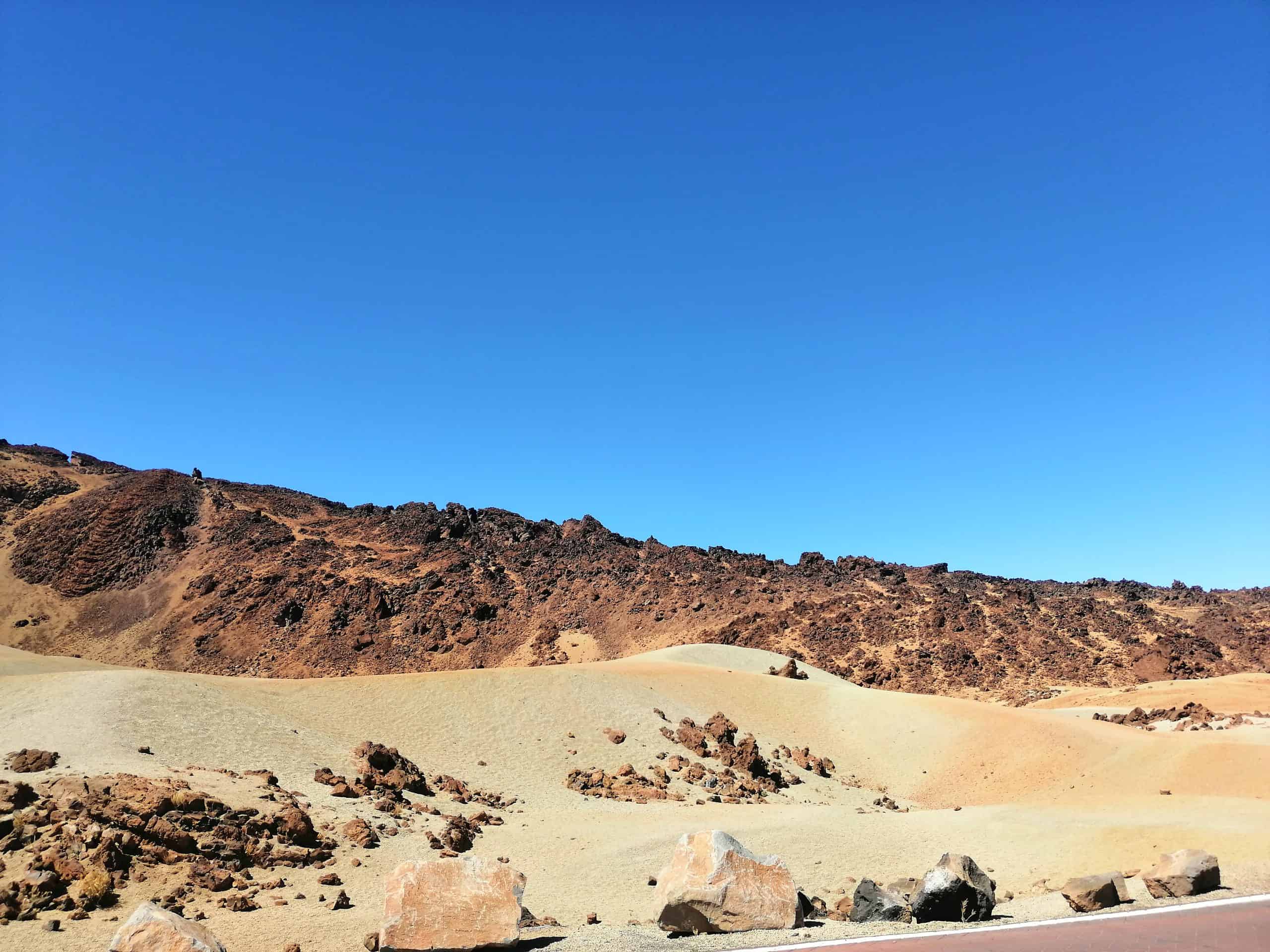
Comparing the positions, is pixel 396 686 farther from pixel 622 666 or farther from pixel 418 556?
pixel 418 556

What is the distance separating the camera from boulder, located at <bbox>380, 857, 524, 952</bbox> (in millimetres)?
8445

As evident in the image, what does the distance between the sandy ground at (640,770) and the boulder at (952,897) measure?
486mm

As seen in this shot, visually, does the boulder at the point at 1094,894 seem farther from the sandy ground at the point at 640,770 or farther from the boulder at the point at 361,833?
the boulder at the point at 361,833

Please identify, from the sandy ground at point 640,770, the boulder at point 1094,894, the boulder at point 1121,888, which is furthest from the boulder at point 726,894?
the boulder at point 1121,888

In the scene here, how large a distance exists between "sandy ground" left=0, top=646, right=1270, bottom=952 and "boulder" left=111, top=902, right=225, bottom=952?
149cm

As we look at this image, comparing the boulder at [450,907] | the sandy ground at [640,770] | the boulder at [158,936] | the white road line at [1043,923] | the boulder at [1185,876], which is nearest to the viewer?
the boulder at [158,936]

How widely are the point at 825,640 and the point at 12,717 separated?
121 ft

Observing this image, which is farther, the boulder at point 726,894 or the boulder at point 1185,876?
the boulder at point 1185,876

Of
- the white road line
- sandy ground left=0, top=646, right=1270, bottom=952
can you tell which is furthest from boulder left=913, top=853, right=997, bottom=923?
sandy ground left=0, top=646, right=1270, bottom=952

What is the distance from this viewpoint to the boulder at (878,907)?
9273 mm

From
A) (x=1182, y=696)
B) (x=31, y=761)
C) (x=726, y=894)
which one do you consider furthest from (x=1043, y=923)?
(x=1182, y=696)

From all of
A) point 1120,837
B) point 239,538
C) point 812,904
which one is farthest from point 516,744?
point 239,538

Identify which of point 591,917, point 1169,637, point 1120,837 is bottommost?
point 591,917

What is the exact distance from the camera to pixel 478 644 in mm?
47094
